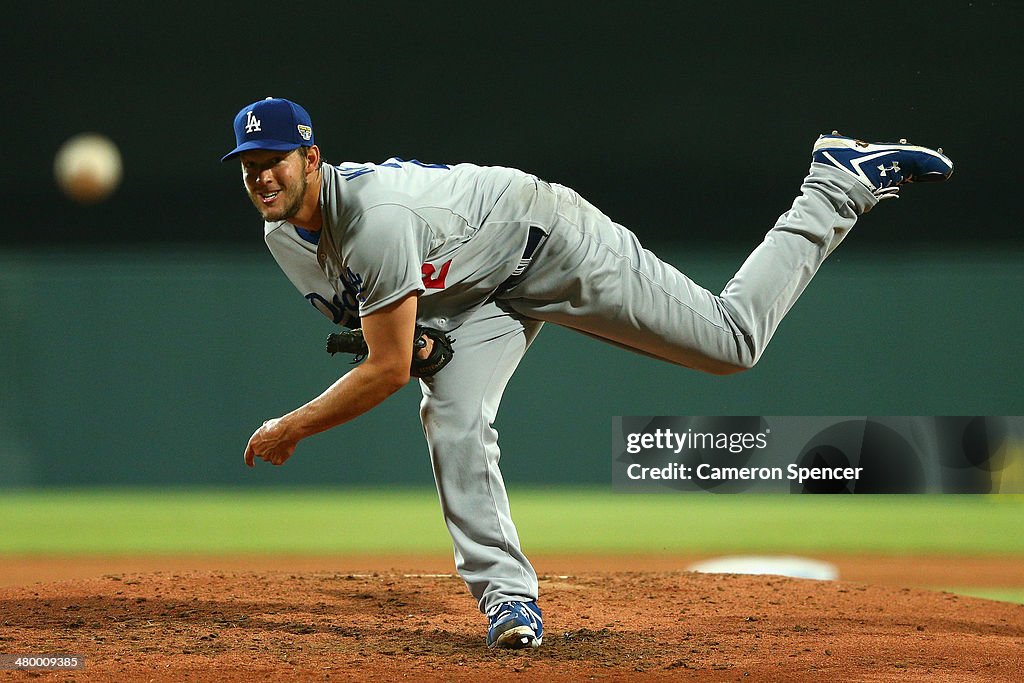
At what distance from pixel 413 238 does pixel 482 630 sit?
1.24 meters

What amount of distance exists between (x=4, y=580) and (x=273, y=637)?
260cm

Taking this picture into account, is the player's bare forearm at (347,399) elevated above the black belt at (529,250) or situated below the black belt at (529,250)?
below

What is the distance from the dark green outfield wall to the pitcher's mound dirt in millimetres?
3472

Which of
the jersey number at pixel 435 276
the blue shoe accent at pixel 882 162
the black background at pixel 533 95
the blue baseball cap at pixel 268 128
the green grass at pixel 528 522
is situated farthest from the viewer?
the black background at pixel 533 95

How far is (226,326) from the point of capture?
25.8ft

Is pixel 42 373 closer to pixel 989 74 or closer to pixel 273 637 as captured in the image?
pixel 273 637

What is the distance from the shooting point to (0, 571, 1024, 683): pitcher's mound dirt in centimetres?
263

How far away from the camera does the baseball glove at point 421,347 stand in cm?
279

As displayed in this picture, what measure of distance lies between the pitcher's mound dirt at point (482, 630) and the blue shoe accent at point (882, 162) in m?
1.33

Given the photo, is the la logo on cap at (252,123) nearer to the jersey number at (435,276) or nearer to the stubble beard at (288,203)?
the stubble beard at (288,203)

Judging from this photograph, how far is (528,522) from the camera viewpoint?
669 cm

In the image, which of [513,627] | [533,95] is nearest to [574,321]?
[513,627]

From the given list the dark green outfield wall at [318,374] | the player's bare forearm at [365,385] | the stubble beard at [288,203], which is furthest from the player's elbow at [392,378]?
the dark green outfield wall at [318,374]

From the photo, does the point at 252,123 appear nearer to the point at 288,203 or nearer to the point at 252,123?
the point at 252,123
